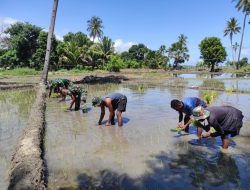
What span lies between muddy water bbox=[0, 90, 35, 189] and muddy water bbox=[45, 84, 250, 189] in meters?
0.80

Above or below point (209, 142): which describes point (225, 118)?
above

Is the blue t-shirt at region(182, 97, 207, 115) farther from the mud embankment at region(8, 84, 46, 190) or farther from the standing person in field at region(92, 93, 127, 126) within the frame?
the mud embankment at region(8, 84, 46, 190)

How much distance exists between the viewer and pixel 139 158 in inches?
247

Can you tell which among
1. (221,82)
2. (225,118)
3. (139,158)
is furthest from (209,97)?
(221,82)

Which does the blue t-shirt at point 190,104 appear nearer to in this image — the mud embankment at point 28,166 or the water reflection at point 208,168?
the water reflection at point 208,168

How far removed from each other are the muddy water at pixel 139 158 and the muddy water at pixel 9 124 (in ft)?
2.62

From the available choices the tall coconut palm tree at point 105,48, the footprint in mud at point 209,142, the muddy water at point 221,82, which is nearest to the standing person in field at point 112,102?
the footprint in mud at point 209,142

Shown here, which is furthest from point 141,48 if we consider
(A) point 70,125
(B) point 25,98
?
(A) point 70,125

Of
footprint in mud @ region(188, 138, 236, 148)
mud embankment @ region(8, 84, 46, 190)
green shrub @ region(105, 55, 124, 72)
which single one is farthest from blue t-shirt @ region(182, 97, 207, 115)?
green shrub @ region(105, 55, 124, 72)

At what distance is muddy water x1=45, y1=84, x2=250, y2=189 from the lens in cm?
508

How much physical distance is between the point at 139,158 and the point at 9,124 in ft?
16.6

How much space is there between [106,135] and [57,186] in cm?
329

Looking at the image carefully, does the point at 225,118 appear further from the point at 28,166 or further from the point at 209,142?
the point at 28,166

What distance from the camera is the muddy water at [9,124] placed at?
19.5 ft
